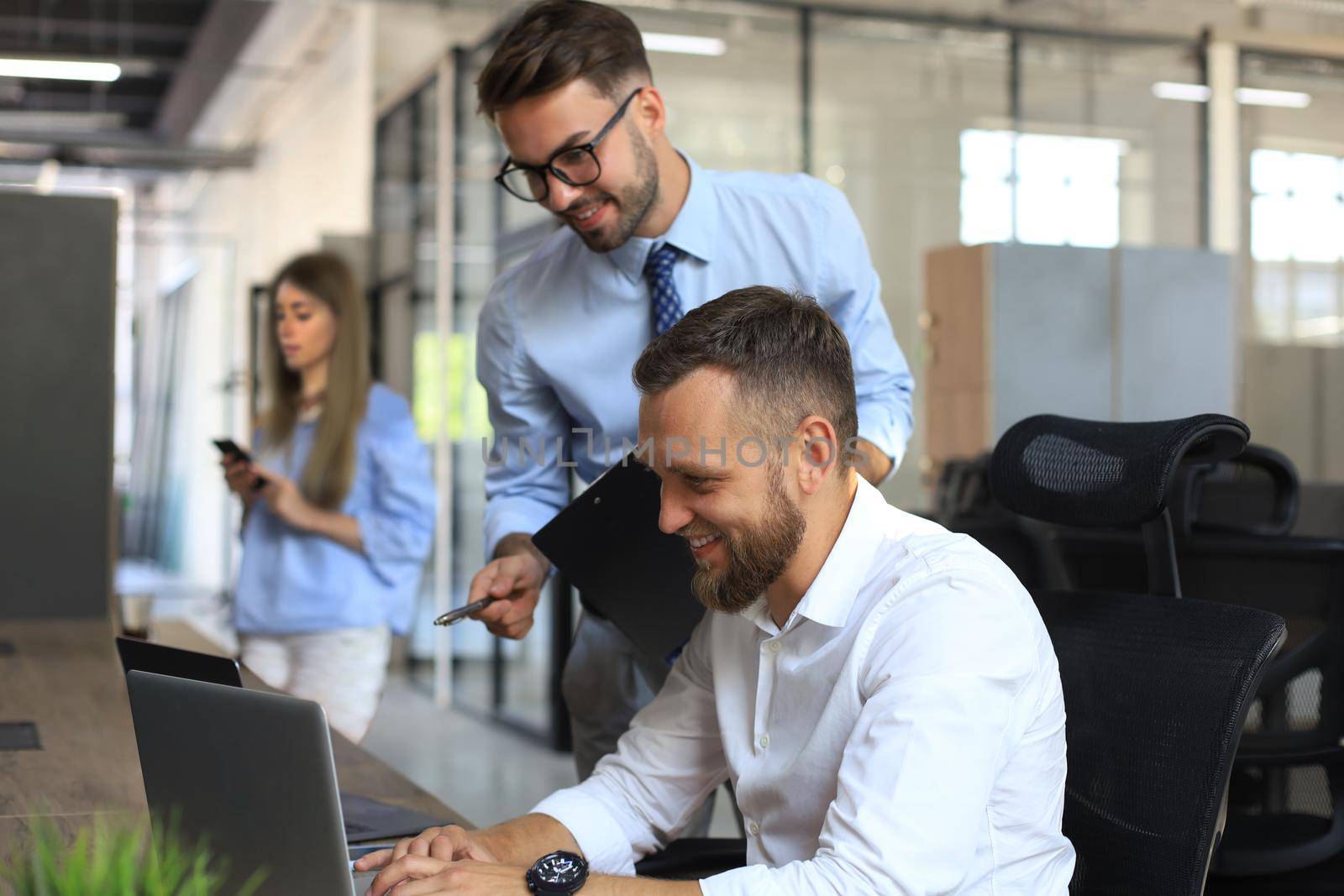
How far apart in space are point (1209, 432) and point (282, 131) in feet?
34.2

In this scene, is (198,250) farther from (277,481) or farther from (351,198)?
(277,481)

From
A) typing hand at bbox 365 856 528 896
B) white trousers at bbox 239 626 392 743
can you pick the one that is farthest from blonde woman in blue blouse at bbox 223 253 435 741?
typing hand at bbox 365 856 528 896

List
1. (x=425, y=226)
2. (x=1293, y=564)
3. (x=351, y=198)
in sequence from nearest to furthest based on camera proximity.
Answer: (x=1293, y=564) → (x=425, y=226) → (x=351, y=198)

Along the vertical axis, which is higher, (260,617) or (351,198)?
(351,198)

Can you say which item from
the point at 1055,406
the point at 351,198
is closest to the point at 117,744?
the point at 1055,406

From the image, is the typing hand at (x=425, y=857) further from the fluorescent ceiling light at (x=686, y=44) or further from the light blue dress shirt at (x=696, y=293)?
the fluorescent ceiling light at (x=686, y=44)

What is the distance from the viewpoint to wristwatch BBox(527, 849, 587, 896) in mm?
1236

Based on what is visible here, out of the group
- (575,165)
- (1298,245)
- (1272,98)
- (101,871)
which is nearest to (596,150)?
(575,165)

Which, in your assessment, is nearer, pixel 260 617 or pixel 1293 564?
pixel 1293 564

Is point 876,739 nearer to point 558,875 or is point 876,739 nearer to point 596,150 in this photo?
point 558,875

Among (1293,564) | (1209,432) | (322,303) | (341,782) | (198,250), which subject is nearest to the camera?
(1209,432)

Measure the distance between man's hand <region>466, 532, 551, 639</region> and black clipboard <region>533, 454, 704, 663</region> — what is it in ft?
0.13

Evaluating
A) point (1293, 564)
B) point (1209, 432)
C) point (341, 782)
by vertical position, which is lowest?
point (341, 782)

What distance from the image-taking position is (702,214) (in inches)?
80.8
